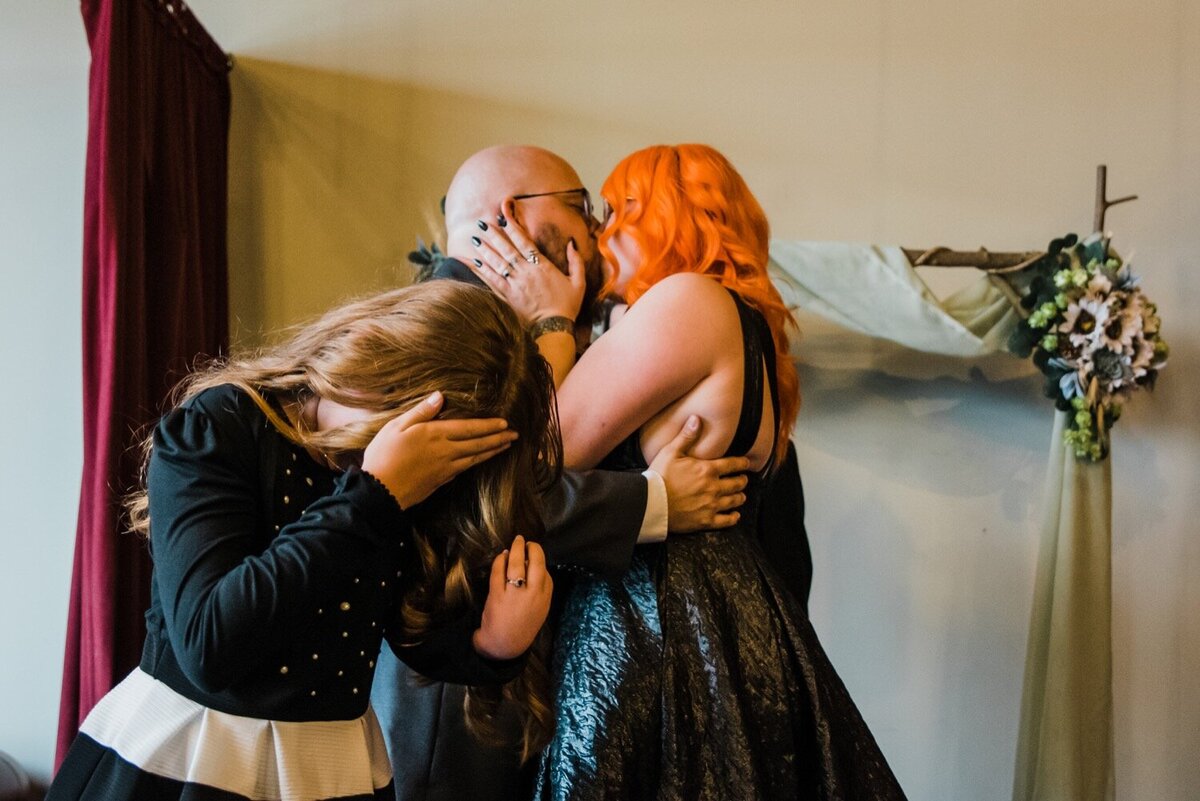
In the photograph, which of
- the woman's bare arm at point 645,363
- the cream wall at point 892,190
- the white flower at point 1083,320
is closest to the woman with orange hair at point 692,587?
the woman's bare arm at point 645,363

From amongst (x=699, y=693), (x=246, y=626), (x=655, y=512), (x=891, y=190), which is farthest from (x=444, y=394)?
(x=891, y=190)

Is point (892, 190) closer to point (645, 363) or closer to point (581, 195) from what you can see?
point (581, 195)

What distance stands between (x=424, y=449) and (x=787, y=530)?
113cm

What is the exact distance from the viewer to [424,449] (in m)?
1.08

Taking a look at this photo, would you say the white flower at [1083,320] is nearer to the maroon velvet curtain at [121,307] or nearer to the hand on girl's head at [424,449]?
the hand on girl's head at [424,449]

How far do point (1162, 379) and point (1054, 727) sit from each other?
98 centimetres

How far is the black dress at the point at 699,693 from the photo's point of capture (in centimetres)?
132

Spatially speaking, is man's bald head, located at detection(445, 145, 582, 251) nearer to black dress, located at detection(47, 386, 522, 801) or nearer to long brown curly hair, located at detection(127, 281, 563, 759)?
long brown curly hair, located at detection(127, 281, 563, 759)

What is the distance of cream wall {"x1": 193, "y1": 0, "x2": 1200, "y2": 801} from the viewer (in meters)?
2.90

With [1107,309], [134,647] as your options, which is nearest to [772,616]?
[134,647]

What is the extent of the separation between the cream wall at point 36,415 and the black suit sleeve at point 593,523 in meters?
1.69

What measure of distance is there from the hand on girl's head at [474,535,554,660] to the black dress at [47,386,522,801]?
12cm

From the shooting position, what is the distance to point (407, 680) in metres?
1.49

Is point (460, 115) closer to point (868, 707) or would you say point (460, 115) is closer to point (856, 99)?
point (856, 99)
